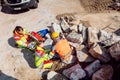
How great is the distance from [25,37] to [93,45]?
3.08 metres

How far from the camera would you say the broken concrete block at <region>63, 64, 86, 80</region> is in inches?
341

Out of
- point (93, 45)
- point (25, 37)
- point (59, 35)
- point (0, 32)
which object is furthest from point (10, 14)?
point (93, 45)

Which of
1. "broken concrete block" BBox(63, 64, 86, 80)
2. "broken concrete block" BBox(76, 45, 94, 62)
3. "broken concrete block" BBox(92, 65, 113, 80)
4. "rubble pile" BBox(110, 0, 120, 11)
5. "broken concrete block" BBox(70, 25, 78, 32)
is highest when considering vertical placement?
"rubble pile" BBox(110, 0, 120, 11)

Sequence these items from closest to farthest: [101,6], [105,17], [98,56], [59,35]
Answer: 1. [98,56]
2. [59,35]
3. [105,17]
4. [101,6]

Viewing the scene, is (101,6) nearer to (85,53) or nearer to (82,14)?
(82,14)

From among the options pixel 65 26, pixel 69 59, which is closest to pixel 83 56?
pixel 69 59

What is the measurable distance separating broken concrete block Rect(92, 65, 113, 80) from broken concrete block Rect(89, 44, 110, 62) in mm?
391

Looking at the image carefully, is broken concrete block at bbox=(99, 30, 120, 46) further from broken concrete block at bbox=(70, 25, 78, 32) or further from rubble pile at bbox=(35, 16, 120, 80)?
broken concrete block at bbox=(70, 25, 78, 32)

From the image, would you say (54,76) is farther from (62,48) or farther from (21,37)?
(21,37)

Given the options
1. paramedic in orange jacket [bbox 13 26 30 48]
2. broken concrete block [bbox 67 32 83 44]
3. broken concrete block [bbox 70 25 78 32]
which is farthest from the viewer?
paramedic in orange jacket [bbox 13 26 30 48]

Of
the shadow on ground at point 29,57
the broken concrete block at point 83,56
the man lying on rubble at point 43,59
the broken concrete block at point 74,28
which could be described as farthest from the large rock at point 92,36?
the shadow on ground at point 29,57

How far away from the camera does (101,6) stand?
41.8ft

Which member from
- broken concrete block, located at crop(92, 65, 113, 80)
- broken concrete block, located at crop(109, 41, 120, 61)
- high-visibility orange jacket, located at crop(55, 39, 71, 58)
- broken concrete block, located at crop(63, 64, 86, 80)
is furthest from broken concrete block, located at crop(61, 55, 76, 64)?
broken concrete block, located at crop(109, 41, 120, 61)

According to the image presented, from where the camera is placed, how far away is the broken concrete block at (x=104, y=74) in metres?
8.21
